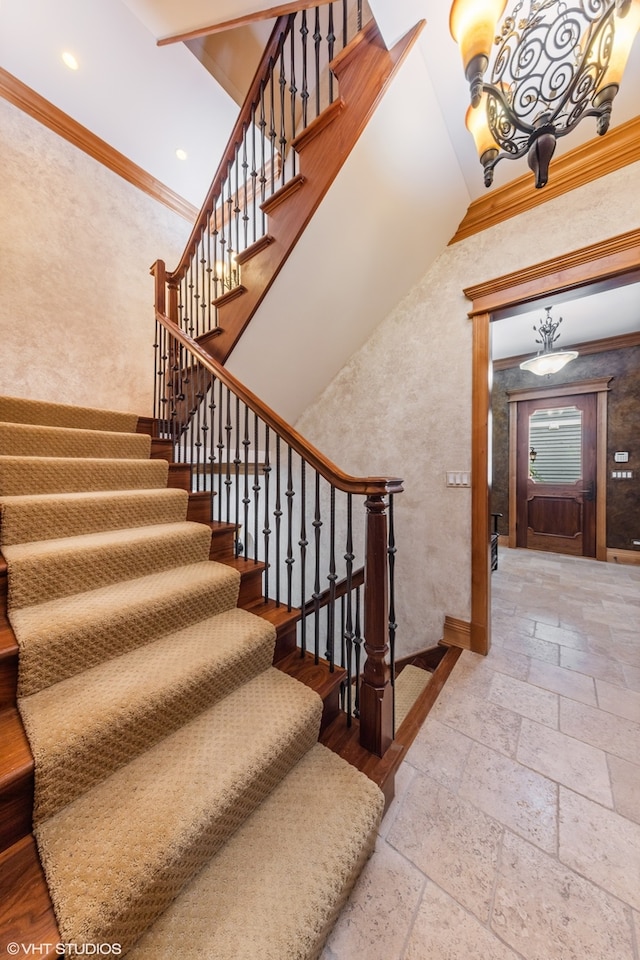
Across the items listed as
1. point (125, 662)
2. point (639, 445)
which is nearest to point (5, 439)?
point (125, 662)

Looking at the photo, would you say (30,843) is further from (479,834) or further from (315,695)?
(479,834)

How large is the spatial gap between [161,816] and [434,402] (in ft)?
8.47

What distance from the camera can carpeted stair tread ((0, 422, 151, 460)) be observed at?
1.78 meters

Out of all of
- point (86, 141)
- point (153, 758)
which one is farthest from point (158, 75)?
point (153, 758)

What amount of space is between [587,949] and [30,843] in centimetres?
147

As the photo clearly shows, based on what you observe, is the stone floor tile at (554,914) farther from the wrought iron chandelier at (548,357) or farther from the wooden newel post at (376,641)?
the wrought iron chandelier at (548,357)

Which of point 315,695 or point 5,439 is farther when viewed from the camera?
point 5,439

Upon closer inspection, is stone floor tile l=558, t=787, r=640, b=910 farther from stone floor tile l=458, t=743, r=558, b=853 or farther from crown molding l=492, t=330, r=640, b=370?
crown molding l=492, t=330, r=640, b=370

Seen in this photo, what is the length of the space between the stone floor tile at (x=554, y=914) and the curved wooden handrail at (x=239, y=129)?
12.2ft

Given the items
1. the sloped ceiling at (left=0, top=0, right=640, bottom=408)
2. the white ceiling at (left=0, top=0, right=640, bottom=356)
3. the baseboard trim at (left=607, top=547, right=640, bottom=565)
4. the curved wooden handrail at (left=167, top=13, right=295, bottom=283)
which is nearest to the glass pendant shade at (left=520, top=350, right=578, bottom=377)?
the white ceiling at (left=0, top=0, right=640, bottom=356)

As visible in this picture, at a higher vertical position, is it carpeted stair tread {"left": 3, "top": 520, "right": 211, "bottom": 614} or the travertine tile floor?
carpeted stair tread {"left": 3, "top": 520, "right": 211, "bottom": 614}

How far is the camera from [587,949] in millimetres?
915

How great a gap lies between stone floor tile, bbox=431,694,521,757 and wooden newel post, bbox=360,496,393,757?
578mm

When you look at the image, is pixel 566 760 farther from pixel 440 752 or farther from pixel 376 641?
pixel 376 641
